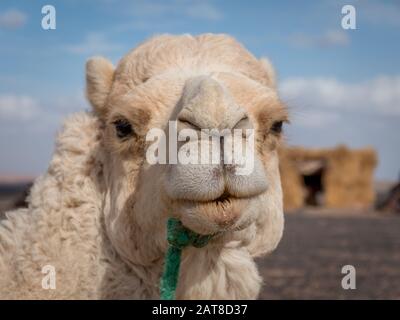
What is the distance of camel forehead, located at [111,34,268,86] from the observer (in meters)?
3.61

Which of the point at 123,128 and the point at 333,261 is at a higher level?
the point at 123,128

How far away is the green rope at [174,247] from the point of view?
3127 mm

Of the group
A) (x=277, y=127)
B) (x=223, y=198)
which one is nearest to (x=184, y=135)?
(x=223, y=198)

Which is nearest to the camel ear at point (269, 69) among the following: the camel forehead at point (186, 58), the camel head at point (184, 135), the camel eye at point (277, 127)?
the camel head at point (184, 135)

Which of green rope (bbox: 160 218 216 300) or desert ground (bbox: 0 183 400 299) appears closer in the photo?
green rope (bbox: 160 218 216 300)

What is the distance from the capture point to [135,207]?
3410mm

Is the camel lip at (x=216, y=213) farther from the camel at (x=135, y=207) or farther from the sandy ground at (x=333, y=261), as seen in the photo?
the sandy ground at (x=333, y=261)

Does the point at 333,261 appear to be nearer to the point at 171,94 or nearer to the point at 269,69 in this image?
the point at 269,69

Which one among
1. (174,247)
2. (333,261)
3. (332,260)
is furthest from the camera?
(332,260)

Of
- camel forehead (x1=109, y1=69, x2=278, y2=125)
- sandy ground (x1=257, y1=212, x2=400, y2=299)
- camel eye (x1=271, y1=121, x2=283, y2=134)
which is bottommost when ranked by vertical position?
sandy ground (x1=257, y1=212, x2=400, y2=299)

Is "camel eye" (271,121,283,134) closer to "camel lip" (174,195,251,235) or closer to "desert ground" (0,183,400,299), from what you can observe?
"camel lip" (174,195,251,235)

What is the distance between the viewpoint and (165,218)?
10.5 ft

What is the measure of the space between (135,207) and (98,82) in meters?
0.88

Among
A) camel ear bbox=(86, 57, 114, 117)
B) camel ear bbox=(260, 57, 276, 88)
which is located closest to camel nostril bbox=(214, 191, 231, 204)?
camel ear bbox=(86, 57, 114, 117)
